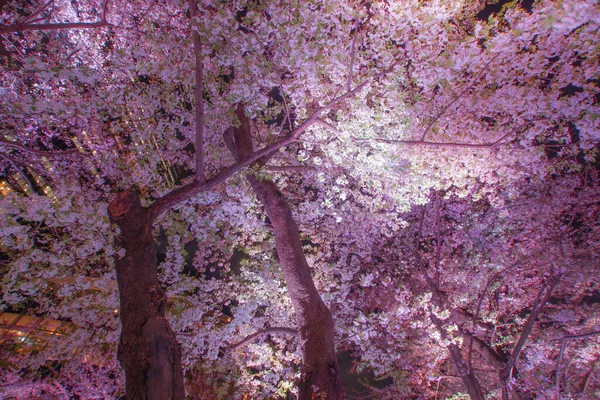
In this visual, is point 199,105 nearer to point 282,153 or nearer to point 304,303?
point 304,303

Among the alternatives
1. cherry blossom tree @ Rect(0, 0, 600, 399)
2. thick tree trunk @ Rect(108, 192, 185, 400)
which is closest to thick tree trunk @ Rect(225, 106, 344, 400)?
cherry blossom tree @ Rect(0, 0, 600, 399)

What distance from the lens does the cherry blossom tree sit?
17.3ft

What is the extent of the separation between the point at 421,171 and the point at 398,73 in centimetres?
224

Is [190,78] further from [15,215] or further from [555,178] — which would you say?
[555,178]

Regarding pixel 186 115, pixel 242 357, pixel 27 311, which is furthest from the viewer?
pixel 27 311

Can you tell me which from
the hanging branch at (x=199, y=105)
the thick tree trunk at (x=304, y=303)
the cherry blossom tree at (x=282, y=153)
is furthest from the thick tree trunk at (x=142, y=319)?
the thick tree trunk at (x=304, y=303)

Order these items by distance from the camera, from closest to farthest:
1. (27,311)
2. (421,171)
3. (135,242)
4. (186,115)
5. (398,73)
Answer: (135,242)
(398,73)
(421,171)
(186,115)
(27,311)

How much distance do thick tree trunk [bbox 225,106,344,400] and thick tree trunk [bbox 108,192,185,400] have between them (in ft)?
6.68

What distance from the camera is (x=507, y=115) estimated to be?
719 cm

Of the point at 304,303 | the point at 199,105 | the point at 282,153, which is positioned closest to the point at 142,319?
the point at 304,303

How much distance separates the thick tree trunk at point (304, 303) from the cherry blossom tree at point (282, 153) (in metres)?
0.06

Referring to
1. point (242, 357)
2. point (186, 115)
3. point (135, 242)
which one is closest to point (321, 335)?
point (135, 242)

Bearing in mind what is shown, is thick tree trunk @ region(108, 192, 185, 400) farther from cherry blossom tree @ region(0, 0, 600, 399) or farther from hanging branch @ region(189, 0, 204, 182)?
hanging branch @ region(189, 0, 204, 182)

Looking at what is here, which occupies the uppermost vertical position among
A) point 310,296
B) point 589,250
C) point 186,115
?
point 186,115
